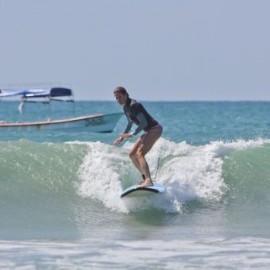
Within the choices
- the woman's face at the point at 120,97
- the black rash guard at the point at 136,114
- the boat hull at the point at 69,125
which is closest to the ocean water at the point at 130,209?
the black rash guard at the point at 136,114

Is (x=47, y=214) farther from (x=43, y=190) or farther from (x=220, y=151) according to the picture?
(x=220, y=151)

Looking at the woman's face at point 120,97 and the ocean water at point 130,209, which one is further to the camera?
the woman's face at point 120,97

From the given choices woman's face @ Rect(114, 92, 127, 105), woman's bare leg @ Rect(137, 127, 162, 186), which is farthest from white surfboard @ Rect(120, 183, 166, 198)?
woman's face @ Rect(114, 92, 127, 105)

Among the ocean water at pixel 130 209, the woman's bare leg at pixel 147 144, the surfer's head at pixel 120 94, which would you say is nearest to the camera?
the ocean water at pixel 130 209

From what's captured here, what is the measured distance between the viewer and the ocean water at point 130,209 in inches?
487

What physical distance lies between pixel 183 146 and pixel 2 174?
3674 millimetres

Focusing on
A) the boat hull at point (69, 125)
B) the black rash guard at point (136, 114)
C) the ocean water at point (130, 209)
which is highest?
the boat hull at point (69, 125)

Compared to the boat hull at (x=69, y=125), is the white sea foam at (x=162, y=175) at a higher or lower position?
lower

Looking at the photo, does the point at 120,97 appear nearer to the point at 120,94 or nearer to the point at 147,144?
the point at 120,94

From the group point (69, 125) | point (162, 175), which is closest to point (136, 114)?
point (162, 175)

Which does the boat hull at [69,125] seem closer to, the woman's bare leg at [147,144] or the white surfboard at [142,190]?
the white surfboard at [142,190]

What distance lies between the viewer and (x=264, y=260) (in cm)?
1219

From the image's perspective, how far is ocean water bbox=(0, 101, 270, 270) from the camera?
12.4 metres

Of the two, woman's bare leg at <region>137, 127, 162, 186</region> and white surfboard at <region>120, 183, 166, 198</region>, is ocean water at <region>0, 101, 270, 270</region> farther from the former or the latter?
woman's bare leg at <region>137, 127, 162, 186</region>
